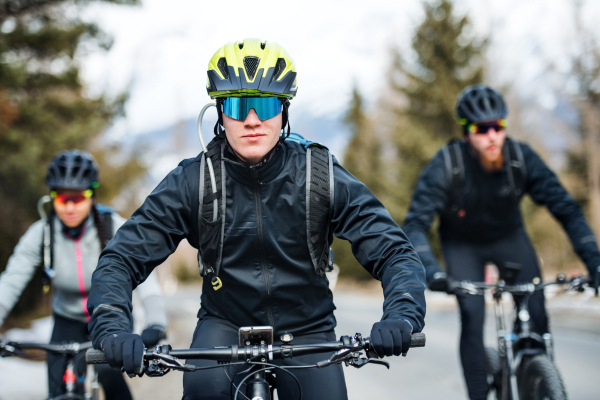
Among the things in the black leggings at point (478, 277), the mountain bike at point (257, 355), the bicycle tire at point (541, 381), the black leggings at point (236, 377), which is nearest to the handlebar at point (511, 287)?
the black leggings at point (478, 277)

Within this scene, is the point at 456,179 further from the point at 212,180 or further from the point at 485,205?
the point at 212,180

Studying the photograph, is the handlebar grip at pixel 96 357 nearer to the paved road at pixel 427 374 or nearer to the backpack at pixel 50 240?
the backpack at pixel 50 240

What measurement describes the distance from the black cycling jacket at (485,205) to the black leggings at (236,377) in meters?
1.80

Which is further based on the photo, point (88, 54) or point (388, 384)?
point (88, 54)

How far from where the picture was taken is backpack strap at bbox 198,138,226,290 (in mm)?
2713

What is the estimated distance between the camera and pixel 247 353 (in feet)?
7.45

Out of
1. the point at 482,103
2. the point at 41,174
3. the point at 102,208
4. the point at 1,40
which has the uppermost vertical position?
the point at 1,40

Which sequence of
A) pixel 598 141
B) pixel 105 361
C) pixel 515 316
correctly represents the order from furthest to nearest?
pixel 598 141 < pixel 515 316 < pixel 105 361

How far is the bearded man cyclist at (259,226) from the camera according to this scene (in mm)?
2666

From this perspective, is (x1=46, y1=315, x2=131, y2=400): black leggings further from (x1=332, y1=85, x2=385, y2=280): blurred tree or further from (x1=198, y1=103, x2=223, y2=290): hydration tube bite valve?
(x1=332, y1=85, x2=385, y2=280): blurred tree

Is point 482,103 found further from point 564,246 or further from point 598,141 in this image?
point 564,246

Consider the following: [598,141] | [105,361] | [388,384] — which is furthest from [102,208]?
[598,141]

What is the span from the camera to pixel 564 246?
85.9ft

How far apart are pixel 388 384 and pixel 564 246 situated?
71.6 feet
